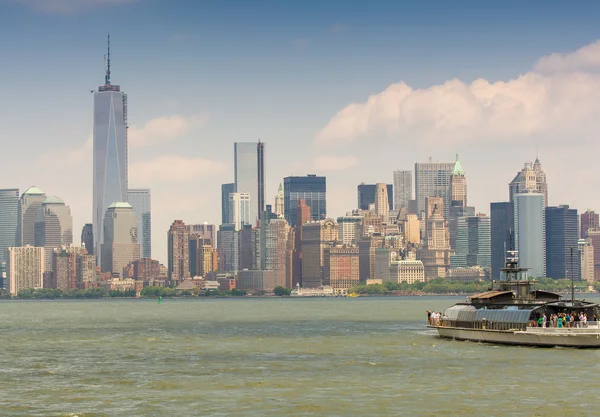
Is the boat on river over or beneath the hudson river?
over

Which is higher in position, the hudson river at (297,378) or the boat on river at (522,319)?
the boat on river at (522,319)

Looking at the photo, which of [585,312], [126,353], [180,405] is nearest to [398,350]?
[585,312]

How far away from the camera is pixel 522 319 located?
97.9 meters

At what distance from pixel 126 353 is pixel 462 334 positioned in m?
29.6

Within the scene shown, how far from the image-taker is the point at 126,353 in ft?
334

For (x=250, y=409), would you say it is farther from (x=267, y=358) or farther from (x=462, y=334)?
(x=462, y=334)

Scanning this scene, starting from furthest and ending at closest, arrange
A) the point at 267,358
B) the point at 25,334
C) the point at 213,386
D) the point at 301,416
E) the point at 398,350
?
the point at 25,334 → the point at 398,350 → the point at 267,358 → the point at 213,386 → the point at 301,416

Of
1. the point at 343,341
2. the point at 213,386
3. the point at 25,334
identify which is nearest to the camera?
the point at 213,386

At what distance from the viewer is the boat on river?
94188 mm

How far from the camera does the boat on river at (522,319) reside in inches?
3708

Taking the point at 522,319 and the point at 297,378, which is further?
the point at 522,319

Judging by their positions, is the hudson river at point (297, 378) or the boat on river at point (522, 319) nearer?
the hudson river at point (297, 378)

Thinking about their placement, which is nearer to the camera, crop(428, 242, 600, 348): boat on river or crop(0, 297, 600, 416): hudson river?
crop(0, 297, 600, 416): hudson river

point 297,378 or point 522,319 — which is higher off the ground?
point 522,319
